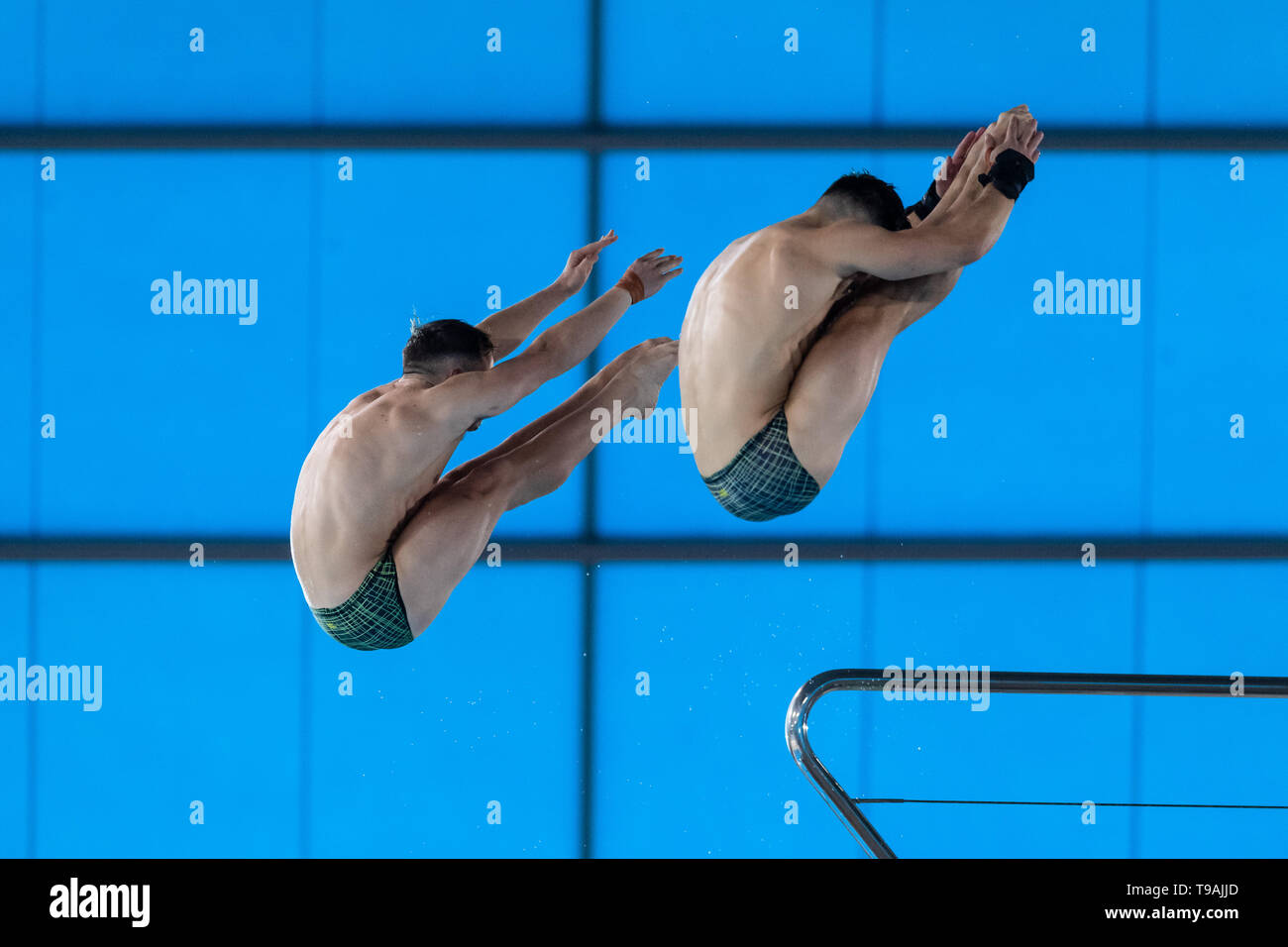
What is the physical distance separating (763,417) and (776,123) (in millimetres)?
2275

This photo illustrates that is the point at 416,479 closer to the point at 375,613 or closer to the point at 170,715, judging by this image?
the point at 375,613

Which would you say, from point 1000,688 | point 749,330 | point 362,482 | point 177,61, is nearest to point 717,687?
point 362,482

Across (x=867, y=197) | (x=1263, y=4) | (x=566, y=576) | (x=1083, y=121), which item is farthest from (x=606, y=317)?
(x=1263, y=4)

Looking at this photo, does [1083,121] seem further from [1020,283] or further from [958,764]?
[958,764]

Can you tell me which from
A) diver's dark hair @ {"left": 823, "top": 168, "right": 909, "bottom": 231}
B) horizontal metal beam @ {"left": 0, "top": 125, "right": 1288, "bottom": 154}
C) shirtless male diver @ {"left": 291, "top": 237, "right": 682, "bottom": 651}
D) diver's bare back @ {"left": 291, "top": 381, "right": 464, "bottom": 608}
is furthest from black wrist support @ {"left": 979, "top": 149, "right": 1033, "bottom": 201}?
horizontal metal beam @ {"left": 0, "top": 125, "right": 1288, "bottom": 154}

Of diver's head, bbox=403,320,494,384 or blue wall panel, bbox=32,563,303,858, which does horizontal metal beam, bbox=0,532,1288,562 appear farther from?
diver's head, bbox=403,320,494,384

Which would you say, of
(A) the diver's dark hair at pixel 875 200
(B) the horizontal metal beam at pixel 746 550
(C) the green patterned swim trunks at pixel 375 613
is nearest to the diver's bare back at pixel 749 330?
(A) the diver's dark hair at pixel 875 200

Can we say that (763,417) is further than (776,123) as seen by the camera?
No

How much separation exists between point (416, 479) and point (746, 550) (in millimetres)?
1938

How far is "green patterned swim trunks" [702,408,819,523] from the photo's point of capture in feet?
9.39

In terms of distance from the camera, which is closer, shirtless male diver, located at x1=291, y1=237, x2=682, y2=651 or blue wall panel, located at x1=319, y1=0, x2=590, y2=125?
shirtless male diver, located at x1=291, y1=237, x2=682, y2=651

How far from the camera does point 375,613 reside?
10.3 ft

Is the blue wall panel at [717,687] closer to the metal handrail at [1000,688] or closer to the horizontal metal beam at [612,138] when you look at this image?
the horizontal metal beam at [612,138]

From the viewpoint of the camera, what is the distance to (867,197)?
279 centimetres
